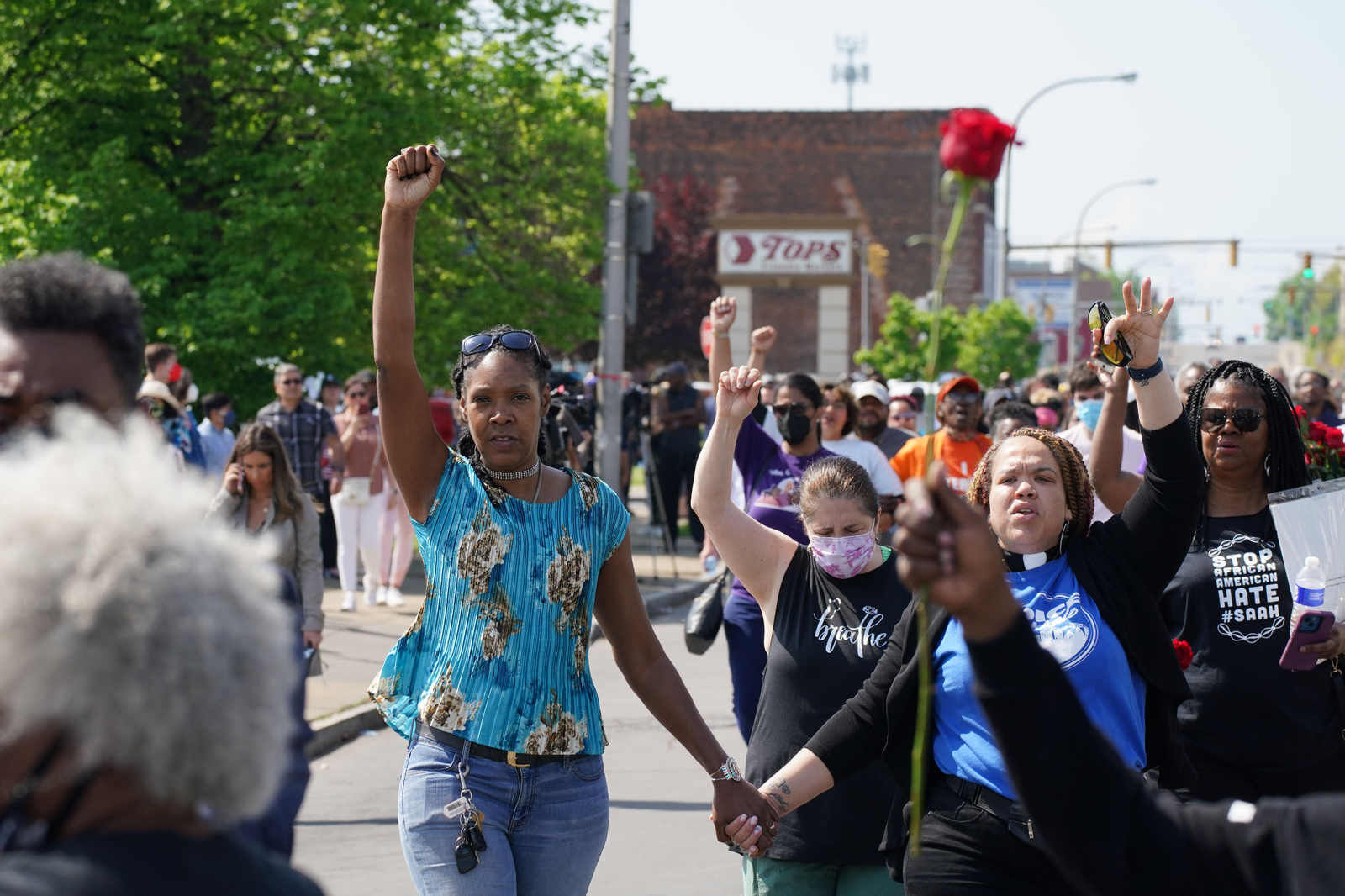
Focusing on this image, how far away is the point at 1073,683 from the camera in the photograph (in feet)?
11.9

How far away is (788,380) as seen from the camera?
875cm

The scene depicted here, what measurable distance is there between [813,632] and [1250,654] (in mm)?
1275

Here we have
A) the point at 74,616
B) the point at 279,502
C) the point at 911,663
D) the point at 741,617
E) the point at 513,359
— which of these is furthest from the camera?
the point at 279,502

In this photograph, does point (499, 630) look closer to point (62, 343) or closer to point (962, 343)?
point (62, 343)

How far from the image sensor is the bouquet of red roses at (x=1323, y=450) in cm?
539

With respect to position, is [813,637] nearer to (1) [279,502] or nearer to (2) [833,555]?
(2) [833,555]

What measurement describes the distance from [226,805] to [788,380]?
722cm

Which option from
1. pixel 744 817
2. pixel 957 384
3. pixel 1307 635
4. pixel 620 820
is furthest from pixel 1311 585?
pixel 957 384

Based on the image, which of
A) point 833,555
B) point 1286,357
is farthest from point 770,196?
point 1286,357

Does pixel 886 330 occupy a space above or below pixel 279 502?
above

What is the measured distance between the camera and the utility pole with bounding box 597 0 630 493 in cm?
1614

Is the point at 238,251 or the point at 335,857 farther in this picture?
the point at 238,251

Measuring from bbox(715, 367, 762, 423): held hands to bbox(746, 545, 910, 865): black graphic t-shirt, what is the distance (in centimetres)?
55

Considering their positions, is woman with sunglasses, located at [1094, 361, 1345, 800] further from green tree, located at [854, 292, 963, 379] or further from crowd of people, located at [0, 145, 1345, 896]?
green tree, located at [854, 292, 963, 379]
